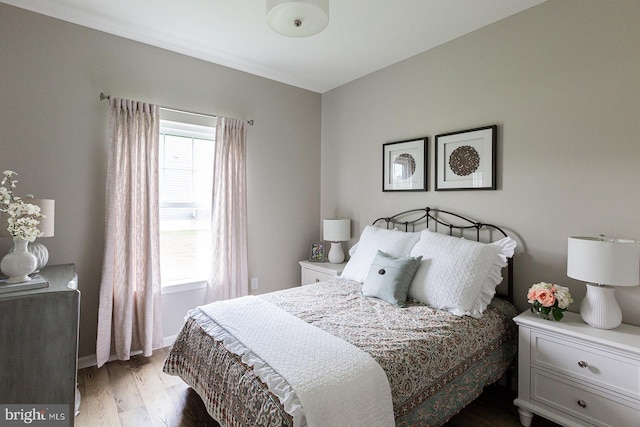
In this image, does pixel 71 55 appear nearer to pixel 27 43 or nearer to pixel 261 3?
pixel 27 43

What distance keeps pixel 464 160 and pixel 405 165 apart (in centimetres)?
58

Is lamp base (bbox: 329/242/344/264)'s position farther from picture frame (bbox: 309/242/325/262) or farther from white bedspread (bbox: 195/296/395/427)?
white bedspread (bbox: 195/296/395/427)

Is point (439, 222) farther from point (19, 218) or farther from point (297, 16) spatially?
point (19, 218)

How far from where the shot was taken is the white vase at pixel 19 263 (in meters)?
1.87

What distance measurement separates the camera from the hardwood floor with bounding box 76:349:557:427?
202 centimetres

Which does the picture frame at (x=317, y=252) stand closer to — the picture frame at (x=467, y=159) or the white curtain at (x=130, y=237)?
the picture frame at (x=467, y=159)

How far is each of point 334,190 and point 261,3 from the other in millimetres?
2107

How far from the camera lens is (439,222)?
2.94 meters

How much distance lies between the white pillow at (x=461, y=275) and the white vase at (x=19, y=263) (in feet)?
7.86

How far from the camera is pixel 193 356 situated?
6.53 ft

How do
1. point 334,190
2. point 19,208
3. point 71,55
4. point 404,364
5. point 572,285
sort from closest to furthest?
1. point 404,364
2. point 19,208
3. point 572,285
4. point 71,55
5. point 334,190

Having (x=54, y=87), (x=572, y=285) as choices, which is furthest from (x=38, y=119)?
(x=572, y=285)

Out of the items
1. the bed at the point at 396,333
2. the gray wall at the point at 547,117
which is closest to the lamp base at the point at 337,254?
the bed at the point at 396,333

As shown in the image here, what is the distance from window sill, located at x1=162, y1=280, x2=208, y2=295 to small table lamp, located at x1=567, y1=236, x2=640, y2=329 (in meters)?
2.95
